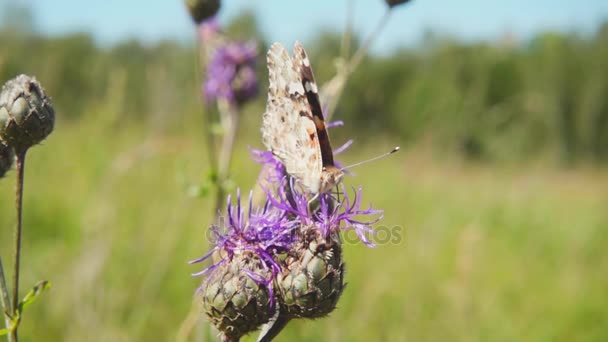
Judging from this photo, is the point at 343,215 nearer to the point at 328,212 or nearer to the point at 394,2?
the point at 328,212

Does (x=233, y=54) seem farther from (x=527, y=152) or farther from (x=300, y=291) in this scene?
(x=527, y=152)

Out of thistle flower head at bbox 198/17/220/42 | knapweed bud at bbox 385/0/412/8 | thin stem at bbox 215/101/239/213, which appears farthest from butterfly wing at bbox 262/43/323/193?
thistle flower head at bbox 198/17/220/42

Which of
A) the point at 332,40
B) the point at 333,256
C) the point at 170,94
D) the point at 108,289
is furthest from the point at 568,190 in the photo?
the point at 333,256

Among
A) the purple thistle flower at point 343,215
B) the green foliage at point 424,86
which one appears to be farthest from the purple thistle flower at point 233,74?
the purple thistle flower at point 343,215

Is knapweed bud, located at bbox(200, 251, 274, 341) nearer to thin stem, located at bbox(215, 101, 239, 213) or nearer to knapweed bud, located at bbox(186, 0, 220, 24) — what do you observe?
thin stem, located at bbox(215, 101, 239, 213)

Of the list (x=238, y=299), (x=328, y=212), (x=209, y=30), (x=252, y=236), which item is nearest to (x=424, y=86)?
(x=209, y=30)

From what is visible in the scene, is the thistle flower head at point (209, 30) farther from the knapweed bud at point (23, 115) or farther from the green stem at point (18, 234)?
the green stem at point (18, 234)

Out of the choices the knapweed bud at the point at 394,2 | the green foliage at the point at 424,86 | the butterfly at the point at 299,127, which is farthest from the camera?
the green foliage at the point at 424,86
